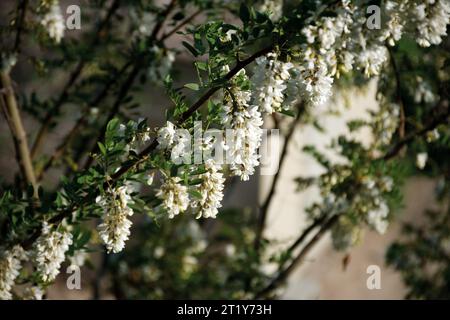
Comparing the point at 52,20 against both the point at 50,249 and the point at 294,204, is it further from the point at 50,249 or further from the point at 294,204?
the point at 294,204

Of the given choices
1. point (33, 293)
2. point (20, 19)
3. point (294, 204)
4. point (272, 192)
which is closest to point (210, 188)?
point (33, 293)

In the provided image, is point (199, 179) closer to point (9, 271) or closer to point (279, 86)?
point (279, 86)

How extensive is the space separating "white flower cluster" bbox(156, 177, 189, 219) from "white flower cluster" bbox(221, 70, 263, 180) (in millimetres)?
178

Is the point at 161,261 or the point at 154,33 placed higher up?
the point at 154,33

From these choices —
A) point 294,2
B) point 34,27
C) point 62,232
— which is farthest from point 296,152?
point 62,232

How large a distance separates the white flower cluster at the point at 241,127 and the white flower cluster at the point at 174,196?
178mm

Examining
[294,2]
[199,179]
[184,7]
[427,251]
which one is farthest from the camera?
[427,251]

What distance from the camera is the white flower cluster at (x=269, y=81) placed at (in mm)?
1879

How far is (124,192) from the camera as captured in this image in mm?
2021

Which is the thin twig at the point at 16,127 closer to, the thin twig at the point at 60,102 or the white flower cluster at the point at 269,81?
the thin twig at the point at 60,102

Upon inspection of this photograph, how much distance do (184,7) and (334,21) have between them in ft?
4.29

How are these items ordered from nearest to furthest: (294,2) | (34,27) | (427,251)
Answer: (34,27) → (294,2) → (427,251)

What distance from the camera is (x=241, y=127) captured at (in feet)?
6.21

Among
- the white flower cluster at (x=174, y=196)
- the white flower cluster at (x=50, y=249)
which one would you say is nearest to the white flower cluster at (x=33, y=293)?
the white flower cluster at (x=50, y=249)
